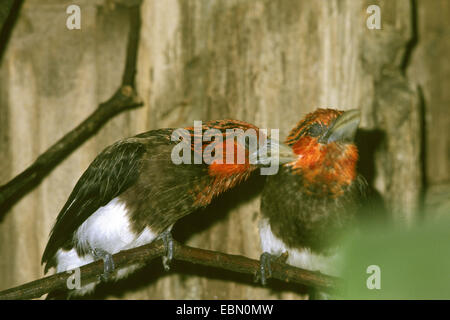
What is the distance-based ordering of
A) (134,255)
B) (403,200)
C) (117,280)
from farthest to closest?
(403,200)
(117,280)
(134,255)

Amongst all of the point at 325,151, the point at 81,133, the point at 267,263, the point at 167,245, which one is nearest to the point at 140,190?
the point at 167,245

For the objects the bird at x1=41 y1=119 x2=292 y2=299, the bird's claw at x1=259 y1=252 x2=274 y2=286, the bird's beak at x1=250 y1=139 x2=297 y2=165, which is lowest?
the bird's claw at x1=259 y1=252 x2=274 y2=286

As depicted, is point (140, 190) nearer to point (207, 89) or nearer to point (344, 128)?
point (207, 89)

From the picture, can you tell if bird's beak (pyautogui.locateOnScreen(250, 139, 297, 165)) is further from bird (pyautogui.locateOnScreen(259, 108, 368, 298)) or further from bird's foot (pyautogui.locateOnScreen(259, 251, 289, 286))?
bird's foot (pyautogui.locateOnScreen(259, 251, 289, 286))

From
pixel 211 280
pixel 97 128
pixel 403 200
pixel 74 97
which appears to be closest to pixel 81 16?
pixel 74 97

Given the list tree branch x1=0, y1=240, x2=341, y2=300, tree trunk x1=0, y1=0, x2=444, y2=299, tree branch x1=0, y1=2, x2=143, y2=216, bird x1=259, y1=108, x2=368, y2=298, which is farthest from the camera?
tree trunk x1=0, y1=0, x2=444, y2=299

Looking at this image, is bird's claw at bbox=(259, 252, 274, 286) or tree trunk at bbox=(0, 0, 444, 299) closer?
bird's claw at bbox=(259, 252, 274, 286)

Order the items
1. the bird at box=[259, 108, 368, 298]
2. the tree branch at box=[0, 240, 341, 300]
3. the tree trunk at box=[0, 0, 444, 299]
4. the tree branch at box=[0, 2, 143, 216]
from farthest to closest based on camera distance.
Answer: the tree trunk at box=[0, 0, 444, 299], the tree branch at box=[0, 2, 143, 216], the bird at box=[259, 108, 368, 298], the tree branch at box=[0, 240, 341, 300]

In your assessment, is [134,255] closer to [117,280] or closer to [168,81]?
[117,280]

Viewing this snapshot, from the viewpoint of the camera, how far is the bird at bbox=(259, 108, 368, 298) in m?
1.41

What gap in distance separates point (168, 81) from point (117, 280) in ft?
2.25

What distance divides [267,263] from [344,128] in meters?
0.45

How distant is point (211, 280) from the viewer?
1793mm

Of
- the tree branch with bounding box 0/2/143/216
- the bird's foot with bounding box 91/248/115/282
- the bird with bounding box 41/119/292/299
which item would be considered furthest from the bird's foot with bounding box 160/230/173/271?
the tree branch with bounding box 0/2/143/216
